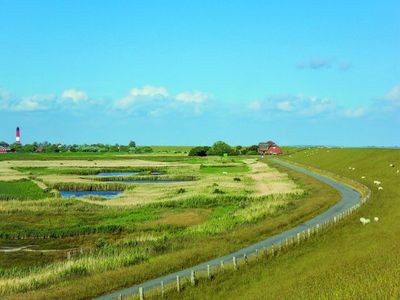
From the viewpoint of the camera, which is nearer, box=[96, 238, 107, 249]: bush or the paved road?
the paved road

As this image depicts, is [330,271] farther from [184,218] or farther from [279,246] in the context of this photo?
[184,218]

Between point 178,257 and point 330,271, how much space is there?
11.2m

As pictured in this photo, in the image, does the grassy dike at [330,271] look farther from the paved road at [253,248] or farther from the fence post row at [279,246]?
the paved road at [253,248]

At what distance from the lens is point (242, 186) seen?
9219cm

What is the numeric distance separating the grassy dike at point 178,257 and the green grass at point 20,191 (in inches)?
1428

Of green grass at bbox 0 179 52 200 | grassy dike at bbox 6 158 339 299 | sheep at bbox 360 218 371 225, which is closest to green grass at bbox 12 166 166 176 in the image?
green grass at bbox 0 179 52 200

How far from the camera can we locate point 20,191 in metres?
80.0

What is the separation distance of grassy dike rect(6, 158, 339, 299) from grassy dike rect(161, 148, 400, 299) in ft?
13.2

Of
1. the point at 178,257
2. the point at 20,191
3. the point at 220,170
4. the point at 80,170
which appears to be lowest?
the point at 178,257

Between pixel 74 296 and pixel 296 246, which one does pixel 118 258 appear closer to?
pixel 74 296

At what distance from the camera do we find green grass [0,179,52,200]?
237ft

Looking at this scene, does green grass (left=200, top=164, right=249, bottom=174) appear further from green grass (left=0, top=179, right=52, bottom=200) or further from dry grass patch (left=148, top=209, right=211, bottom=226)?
dry grass patch (left=148, top=209, right=211, bottom=226)

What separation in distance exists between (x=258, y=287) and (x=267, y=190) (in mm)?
59022

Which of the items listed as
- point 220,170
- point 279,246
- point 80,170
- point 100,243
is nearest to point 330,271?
point 279,246
